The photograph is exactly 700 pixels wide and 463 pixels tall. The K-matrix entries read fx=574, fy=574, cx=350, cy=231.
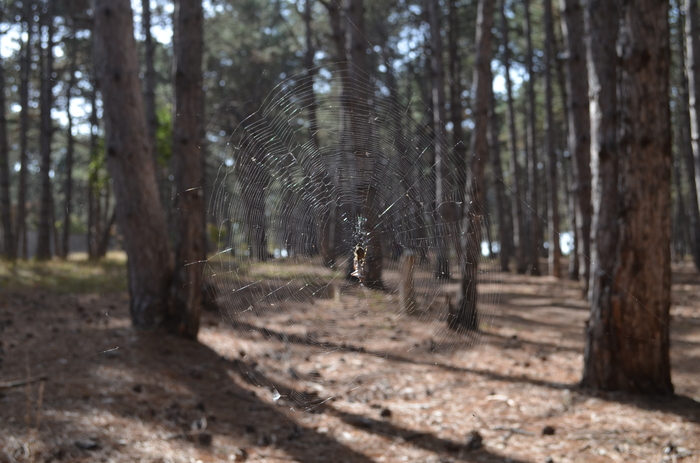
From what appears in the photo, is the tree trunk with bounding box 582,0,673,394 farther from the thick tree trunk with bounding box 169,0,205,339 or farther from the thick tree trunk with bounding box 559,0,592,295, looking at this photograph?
the thick tree trunk with bounding box 559,0,592,295

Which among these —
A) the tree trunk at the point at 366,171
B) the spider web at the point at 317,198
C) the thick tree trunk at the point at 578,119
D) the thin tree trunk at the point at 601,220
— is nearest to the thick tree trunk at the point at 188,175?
the spider web at the point at 317,198

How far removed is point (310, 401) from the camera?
3930 millimetres

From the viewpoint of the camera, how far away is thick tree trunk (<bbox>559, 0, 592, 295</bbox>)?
911cm

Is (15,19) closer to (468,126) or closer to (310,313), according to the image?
(310,313)

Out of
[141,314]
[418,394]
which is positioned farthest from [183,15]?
[418,394]

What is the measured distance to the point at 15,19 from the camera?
52.4ft

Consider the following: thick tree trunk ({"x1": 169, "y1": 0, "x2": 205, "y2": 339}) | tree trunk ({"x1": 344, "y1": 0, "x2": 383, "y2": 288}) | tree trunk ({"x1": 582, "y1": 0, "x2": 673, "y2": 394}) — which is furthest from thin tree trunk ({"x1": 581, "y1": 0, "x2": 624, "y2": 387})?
thick tree trunk ({"x1": 169, "y1": 0, "x2": 205, "y2": 339})

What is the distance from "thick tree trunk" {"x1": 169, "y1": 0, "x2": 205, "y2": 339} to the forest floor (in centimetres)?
41

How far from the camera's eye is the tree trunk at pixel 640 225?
4328 millimetres

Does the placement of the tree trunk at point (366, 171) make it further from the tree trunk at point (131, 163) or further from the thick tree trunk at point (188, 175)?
the tree trunk at point (131, 163)

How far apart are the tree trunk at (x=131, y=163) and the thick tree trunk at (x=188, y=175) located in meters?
0.19

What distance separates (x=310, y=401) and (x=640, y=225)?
279cm

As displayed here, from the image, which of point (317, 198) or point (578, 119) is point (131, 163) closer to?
point (317, 198)

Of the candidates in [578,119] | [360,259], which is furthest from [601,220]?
[578,119]
